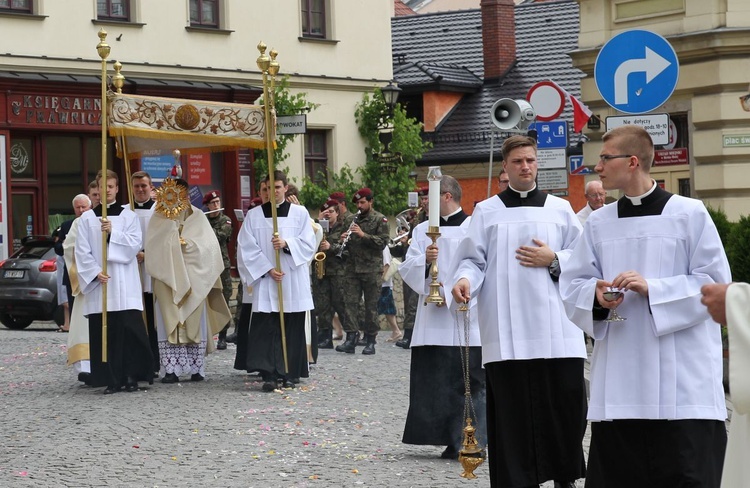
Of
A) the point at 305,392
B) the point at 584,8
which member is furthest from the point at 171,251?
the point at 584,8

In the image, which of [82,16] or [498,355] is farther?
[82,16]

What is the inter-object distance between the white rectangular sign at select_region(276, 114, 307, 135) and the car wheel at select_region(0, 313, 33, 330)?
642 centimetres

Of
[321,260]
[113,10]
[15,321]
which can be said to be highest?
[113,10]

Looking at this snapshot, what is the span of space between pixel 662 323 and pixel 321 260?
38.7ft

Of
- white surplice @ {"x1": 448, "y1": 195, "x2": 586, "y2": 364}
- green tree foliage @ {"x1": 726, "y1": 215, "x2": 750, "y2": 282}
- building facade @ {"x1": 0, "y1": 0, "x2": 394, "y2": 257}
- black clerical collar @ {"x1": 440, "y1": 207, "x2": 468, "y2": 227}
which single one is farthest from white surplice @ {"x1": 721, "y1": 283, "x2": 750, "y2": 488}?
building facade @ {"x1": 0, "y1": 0, "x2": 394, "y2": 257}

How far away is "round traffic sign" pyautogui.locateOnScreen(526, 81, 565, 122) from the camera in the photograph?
17.5 metres

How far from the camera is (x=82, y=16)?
90.4ft

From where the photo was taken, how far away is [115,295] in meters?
14.4

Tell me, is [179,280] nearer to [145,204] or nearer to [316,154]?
[145,204]

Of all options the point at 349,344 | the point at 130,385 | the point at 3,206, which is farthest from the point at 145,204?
the point at 3,206

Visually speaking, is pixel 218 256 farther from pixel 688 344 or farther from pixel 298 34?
pixel 298 34

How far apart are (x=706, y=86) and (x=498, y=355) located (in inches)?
550

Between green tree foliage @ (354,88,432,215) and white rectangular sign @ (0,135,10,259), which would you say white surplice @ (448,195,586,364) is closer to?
white rectangular sign @ (0,135,10,259)

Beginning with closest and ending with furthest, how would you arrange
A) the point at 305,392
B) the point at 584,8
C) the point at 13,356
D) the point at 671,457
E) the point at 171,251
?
the point at 671,457 < the point at 305,392 < the point at 171,251 < the point at 13,356 < the point at 584,8
